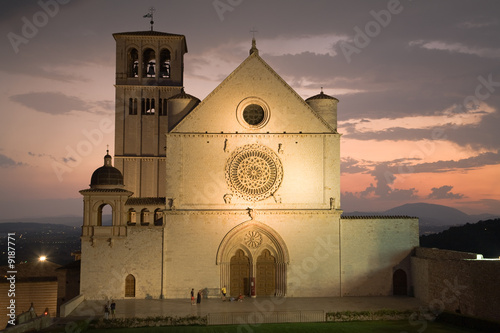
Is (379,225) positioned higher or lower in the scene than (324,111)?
lower

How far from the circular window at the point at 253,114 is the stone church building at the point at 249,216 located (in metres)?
0.07

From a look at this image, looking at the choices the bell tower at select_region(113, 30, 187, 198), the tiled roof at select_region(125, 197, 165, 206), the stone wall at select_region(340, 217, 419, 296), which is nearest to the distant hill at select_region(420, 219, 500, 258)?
the stone wall at select_region(340, 217, 419, 296)

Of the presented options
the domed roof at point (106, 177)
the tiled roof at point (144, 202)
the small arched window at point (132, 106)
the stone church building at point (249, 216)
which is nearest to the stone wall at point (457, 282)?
the stone church building at point (249, 216)

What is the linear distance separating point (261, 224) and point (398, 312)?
32.2ft

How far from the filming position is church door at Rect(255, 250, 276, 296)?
110ft

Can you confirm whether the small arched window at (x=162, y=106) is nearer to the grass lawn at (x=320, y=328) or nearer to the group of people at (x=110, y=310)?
the group of people at (x=110, y=310)

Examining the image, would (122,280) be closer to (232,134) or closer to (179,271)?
(179,271)

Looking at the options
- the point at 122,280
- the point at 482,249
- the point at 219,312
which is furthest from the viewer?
the point at 482,249

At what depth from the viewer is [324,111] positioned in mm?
34531

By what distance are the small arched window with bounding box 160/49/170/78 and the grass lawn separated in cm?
2385

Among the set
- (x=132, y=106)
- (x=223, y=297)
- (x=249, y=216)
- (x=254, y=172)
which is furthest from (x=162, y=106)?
(x=223, y=297)

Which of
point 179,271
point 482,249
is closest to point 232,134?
point 179,271

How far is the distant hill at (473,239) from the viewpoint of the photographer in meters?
66.0

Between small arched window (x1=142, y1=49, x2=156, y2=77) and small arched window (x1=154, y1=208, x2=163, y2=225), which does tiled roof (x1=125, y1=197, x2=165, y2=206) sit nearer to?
small arched window (x1=154, y1=208, x2=163, y2=225)
